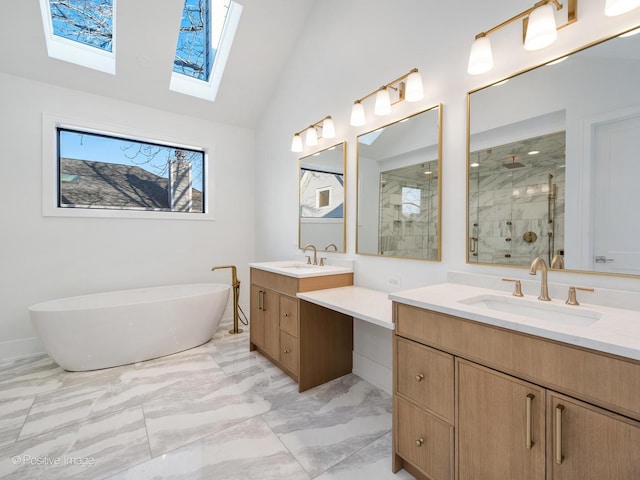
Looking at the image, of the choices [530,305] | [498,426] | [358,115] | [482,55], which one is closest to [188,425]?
[498,426]

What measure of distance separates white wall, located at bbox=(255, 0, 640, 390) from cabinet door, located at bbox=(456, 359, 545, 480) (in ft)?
2.19

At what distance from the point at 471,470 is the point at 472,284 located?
2.83ft

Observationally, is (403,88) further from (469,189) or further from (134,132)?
(134,132)

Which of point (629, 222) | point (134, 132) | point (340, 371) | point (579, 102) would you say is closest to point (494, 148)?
point (579, 102)

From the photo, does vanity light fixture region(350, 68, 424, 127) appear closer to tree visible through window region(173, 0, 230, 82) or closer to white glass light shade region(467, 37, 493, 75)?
white glass light shade region(467, 37, 493, 75)

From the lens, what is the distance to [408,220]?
2039mm

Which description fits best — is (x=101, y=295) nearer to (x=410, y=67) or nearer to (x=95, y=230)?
(x=95, y=230)

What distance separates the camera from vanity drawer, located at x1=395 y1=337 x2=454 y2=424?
48.1 inches

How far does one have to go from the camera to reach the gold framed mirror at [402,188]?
1883mm

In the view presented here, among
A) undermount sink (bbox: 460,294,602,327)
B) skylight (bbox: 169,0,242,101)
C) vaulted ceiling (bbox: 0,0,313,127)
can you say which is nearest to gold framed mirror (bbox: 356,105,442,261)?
undermount sink (bbox: 460,294,602,327)

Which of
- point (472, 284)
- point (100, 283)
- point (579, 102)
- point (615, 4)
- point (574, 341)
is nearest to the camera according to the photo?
point (574, 341)

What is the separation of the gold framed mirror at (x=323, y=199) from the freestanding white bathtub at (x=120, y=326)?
119 cm

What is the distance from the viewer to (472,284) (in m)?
1.64

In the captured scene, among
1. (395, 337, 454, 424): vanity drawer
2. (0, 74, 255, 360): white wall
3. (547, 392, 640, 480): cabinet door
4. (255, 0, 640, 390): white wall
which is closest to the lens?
(547, 392, 640, 480): cabinet door
